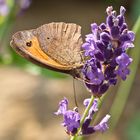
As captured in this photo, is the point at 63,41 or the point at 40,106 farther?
the point at 40,106

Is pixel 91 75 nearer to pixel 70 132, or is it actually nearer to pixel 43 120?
pixel 70 132

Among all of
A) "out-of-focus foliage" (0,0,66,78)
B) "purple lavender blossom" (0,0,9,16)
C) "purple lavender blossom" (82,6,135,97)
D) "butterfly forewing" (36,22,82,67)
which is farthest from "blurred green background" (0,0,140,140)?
"purple lavender blossom" (82,6,135,97)

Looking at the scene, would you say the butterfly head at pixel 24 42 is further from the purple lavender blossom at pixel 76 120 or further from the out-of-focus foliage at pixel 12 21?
the out-of-focus foliage at pixel 12 21

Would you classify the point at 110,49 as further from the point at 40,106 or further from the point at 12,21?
the point at 40,106

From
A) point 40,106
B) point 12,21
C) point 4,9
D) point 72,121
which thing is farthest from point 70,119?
point 40,106

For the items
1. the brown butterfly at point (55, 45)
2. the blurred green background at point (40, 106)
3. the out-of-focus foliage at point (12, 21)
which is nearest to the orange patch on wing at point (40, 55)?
the brown butterfly at point (55, 45)

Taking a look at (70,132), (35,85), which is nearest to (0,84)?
(35,85)

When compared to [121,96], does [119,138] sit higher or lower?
lower
